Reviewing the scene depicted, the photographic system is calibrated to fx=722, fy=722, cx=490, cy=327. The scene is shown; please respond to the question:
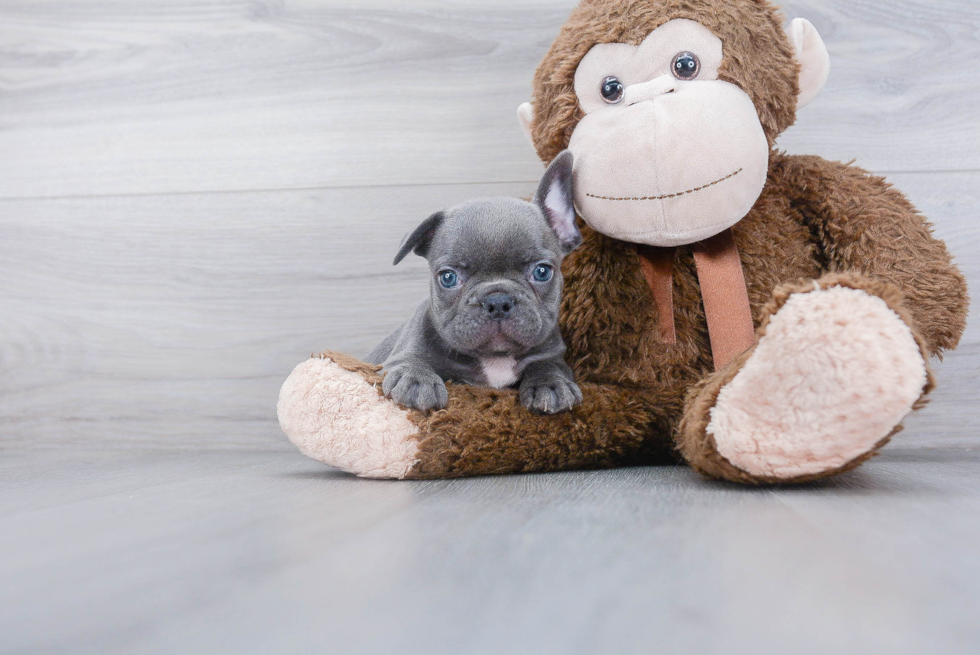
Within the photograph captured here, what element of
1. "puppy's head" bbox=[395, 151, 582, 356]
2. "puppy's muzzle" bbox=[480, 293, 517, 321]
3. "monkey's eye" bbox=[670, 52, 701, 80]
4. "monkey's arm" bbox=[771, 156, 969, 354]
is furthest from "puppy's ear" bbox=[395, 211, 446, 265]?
"monkey's arm" bbox=[771, 156, 969, 354]

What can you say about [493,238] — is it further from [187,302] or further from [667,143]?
[187,302]

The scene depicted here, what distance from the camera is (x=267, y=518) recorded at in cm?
71

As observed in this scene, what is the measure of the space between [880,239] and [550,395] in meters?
0.52

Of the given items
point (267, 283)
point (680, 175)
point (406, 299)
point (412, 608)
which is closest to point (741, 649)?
point (412, 608)

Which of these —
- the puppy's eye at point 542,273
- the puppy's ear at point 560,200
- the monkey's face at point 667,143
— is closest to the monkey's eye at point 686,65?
the monkey's face at point 667,143

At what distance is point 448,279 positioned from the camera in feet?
3.28

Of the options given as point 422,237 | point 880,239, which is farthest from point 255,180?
point 880,239

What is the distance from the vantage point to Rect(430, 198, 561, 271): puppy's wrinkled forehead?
0.98 m

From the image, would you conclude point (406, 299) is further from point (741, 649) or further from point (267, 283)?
Answer: point (741, 649)

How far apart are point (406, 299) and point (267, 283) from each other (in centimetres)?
29

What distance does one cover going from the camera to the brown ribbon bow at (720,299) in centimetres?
100

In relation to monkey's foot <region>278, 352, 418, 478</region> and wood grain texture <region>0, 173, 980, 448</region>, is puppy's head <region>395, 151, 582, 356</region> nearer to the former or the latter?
monkey's foot <region>278, 352, 418, 478</region>

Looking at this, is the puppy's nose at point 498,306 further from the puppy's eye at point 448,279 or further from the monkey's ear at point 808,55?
the monkey's ear at point 808,55

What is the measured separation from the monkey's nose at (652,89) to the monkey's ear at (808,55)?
229 mm
